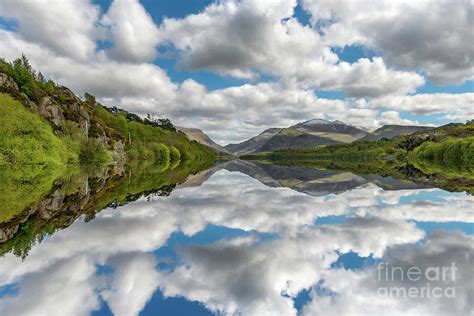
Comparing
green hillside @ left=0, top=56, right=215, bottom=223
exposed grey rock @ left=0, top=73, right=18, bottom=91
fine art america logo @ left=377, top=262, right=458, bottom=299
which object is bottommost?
fine art america logo @ left=377, top=262, right=458, bottom=299

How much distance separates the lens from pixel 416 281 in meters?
9.45

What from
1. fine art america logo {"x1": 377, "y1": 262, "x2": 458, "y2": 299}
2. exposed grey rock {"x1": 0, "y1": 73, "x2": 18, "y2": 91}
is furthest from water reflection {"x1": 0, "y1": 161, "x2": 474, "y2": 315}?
exposed grey rock {"x1": 0, "y1": 73, "x2": 18, "y2": 91}

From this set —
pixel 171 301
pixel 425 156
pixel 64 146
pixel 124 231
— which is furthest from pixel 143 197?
pixel 425 156

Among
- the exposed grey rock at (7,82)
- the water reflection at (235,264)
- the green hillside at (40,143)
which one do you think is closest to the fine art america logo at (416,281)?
the water reflection at (235,264)

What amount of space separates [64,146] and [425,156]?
13124 cm

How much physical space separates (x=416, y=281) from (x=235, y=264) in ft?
15.8

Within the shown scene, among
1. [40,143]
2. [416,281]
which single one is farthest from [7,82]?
[416,281]

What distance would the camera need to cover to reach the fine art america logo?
338 inches

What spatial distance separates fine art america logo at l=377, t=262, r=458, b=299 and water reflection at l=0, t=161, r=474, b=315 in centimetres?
10

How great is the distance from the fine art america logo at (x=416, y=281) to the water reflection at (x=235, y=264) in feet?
0.34

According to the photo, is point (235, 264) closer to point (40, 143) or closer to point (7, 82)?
point (40, 143)

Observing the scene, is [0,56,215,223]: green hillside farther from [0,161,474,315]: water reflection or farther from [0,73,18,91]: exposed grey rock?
[0,161,474,315]: water reflection

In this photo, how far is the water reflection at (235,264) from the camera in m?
8.05

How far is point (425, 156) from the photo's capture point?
146250mm
